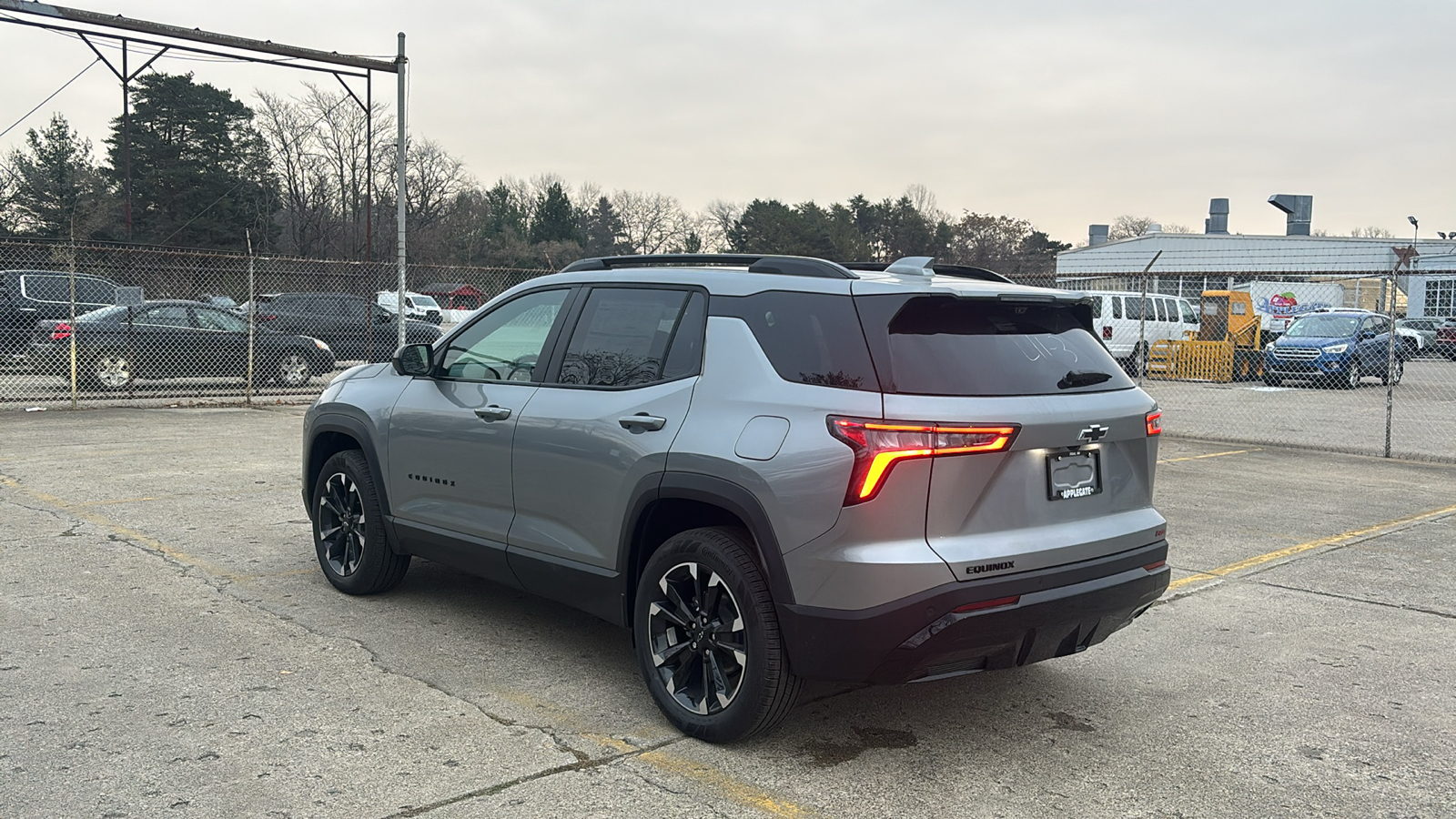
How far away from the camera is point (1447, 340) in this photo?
33.7m

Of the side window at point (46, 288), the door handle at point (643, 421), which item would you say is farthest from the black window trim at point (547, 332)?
the side window at point (46, 288)

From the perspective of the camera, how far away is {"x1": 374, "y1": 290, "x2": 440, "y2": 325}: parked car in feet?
95.6

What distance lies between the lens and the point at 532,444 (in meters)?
4.56

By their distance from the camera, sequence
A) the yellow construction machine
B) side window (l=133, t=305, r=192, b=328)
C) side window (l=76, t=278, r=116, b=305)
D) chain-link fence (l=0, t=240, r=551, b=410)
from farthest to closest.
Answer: the yellow construction machine < side window (l=76, t=278, r=116, b=305) < side window (l=133, t=305, r=192, b=328) < chain-link fence (l=0, t=240, r=551, b=410)

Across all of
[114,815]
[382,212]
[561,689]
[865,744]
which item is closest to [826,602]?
[865,744]

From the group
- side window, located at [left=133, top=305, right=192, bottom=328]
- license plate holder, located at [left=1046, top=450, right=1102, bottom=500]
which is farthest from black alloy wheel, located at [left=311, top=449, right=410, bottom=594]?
side window, located at [left=133, top=305, right=192, bottom=328]

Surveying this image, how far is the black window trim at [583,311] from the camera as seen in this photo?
4.15 meters

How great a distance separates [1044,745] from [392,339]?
65.7ft

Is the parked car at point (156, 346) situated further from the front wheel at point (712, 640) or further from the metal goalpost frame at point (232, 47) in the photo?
the front wheel at point (712, 640)

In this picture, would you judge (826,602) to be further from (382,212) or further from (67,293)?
(382,212)

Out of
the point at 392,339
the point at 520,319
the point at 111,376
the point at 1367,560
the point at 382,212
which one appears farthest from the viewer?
the point at 382,212

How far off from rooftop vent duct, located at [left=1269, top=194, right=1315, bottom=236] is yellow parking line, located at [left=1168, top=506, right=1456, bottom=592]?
2262 inches

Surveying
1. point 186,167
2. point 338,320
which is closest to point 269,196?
point 186,167

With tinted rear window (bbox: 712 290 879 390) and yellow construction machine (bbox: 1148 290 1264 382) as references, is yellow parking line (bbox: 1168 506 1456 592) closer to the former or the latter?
tinted rear window (bbox: 712 290 879 390)
